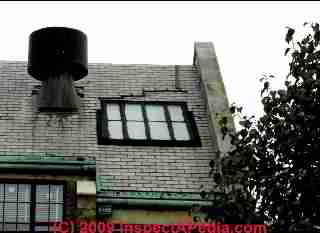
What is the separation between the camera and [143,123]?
20766mm

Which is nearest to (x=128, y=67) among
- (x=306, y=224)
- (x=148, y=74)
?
(x=148, y=74)

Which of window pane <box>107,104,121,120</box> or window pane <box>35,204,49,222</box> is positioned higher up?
window pane <box>107,104,121,120</box>

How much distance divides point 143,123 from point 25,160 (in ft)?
12.8

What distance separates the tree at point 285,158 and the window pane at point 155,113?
22.7 feet

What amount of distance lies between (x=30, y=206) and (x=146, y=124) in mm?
4233

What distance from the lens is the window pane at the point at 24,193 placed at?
58.4ft

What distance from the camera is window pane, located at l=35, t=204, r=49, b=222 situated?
1759 centimetres

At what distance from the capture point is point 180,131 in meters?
20.5

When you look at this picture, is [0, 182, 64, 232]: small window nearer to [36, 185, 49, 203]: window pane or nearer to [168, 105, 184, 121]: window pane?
[36, 185, 49, 203]: window pane

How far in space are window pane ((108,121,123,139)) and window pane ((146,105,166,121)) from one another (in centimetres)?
91

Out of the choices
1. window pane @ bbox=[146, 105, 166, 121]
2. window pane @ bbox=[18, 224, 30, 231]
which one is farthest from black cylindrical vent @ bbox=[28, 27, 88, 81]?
window pane @ bbox=[18, 224, 30, 231]

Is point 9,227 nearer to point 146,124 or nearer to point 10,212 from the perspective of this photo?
point 10,212

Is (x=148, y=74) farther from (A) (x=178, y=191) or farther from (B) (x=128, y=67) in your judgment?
(A) (x=178, y=191)

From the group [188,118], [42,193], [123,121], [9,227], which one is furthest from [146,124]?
[9,227]
